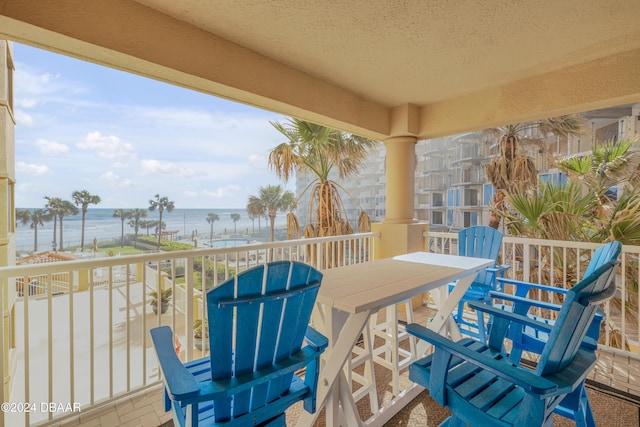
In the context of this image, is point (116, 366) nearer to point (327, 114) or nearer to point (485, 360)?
point (327, 114)

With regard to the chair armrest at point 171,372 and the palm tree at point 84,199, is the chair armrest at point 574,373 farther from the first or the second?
the palm tree at point 84,199

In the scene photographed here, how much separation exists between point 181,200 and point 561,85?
17903 millimetres

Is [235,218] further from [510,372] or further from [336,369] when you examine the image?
[510,372]

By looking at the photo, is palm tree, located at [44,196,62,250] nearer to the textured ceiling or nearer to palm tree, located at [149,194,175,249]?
palm tree, located at [149,194,175,249]

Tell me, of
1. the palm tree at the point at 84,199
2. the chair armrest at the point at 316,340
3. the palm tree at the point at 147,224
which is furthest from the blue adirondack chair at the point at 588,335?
the palm tree at the point at 84,199

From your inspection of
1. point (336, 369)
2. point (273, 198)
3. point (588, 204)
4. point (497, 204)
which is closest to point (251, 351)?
point (336, 369)

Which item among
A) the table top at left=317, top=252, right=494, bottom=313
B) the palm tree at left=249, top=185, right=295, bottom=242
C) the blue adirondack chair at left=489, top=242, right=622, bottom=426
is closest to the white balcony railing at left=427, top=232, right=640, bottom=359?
the table top at left=317, top=252, right=494, bottom=313

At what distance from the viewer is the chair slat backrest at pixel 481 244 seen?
283cm

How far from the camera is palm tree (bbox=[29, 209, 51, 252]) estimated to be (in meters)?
9.49

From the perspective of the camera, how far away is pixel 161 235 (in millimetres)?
13977

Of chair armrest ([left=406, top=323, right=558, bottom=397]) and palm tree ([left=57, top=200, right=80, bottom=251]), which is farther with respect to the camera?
palm tree ([left=57, top=200, right=80, bottom=251])

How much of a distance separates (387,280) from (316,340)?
0.64 m

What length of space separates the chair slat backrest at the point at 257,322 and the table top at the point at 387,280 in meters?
0.25

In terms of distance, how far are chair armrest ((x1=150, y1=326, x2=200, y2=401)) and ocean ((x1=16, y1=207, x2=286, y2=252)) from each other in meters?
9.41
